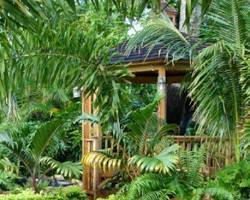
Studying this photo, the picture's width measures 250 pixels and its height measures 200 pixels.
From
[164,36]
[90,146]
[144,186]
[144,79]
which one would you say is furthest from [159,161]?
[144,79]

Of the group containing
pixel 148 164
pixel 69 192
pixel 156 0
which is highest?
pixel 156 0

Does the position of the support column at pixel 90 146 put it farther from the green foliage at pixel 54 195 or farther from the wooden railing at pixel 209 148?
the green foliage at pixel 54 195

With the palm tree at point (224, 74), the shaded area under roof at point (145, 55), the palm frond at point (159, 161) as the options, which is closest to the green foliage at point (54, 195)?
the palm frond at point (159, 161)

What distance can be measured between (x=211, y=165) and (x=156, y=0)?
22.5 feet

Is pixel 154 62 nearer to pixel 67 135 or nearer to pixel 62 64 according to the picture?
pixel 62 64

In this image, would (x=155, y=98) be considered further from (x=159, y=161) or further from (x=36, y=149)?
(x=36, y=149)

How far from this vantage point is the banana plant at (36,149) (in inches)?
365

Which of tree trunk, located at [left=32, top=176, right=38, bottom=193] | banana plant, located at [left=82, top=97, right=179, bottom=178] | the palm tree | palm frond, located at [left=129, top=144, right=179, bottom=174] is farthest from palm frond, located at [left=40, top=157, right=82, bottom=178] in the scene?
the palm tree

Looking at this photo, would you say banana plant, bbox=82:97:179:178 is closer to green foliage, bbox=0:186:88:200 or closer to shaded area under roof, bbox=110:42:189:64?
green foliage, bbox=0:186:88:200

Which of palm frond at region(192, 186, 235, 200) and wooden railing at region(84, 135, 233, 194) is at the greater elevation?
wooden railing at region(84, 135, 233, 194)

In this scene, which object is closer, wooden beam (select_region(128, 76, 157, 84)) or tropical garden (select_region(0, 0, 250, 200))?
tropical garden (select_region(0, 0, 250, 200))

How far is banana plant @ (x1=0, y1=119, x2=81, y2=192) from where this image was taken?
9.27m

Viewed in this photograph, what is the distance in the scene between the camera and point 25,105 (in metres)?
14.5

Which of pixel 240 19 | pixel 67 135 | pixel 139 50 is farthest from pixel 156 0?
pixel 67 135
